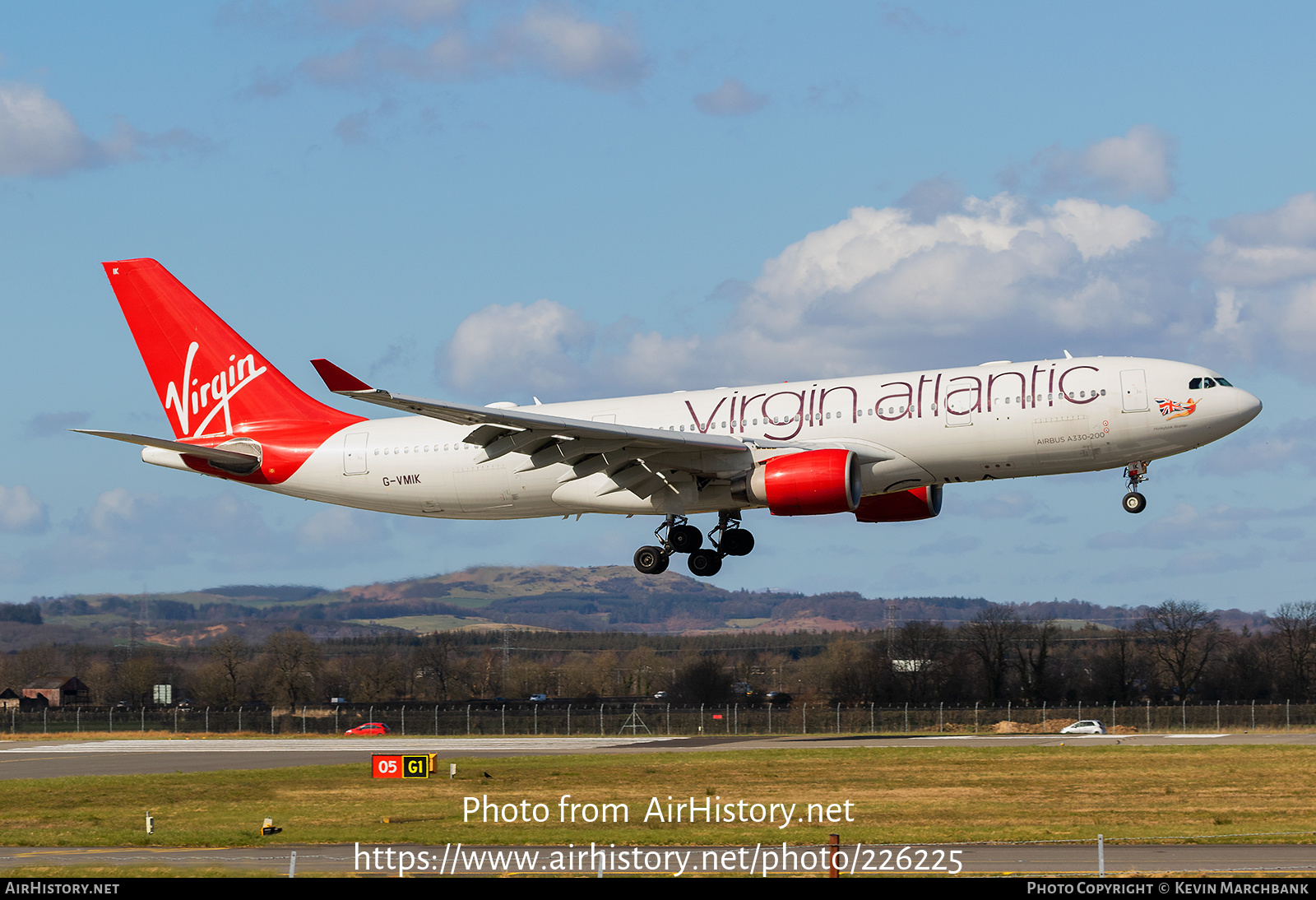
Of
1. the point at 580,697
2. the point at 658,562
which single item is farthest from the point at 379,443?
the point at 580,697

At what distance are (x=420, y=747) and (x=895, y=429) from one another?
31580 millimetres

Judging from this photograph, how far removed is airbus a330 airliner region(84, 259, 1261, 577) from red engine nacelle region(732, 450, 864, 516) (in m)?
0.05

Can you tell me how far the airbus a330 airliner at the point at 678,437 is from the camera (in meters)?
38.0

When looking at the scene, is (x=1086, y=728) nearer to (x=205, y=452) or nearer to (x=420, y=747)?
(x=420, y=747)

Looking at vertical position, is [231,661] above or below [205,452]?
below

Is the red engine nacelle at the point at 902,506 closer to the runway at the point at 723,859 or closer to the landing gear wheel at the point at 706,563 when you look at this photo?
the landing gear wheel at the point at 706,563

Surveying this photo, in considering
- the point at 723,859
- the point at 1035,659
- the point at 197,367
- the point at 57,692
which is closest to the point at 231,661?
the point at 57,692

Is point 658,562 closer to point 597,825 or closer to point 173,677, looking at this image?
point 597,825

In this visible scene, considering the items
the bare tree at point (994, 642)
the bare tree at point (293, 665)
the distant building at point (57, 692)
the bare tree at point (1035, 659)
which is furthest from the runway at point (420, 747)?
the distant building at point (57, 692)

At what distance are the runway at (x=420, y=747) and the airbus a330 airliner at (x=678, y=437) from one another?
1299cm

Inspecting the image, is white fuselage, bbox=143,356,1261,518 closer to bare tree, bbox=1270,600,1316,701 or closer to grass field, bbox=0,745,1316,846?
grass field, bbox=0,745,1316,846

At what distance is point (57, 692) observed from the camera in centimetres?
13075

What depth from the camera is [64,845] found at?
3111cm

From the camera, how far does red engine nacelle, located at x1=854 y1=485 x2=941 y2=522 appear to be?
1742 inches
